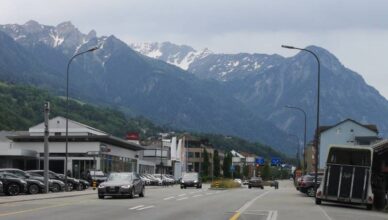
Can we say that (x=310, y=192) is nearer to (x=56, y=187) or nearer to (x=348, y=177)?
(x=348, y=177)

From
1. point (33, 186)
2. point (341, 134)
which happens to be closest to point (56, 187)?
point (33, 186)

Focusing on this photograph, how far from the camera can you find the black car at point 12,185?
3978cm

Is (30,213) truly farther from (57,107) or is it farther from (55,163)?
(57,107)

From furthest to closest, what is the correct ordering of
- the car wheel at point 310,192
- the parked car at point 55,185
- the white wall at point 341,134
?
1. the white wall at point 341,134
2. the car wheel at point 310,192
3. the parked car at point 55,185

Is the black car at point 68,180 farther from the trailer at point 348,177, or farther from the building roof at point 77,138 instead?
the building roof at point 77,138

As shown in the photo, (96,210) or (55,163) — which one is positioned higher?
(96,210)

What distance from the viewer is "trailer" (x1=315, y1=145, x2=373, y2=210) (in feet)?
109

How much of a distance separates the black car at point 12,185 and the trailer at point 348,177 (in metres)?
17.3

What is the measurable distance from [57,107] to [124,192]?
6126 inches

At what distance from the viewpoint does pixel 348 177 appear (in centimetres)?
3347

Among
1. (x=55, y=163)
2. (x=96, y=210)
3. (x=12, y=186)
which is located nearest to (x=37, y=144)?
(x=55, y=163)

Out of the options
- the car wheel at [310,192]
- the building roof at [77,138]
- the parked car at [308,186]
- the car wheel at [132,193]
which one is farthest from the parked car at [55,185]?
the building roof at [77,138]

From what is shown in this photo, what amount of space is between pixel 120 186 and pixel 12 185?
8382 mm

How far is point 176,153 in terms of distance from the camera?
17162 cm
